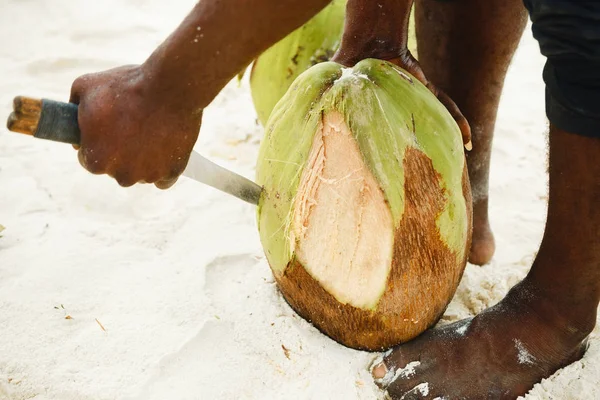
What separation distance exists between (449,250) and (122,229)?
952 millimetres

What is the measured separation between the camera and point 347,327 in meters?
1.25

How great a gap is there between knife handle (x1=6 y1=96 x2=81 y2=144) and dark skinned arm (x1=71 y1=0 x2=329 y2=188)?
0.02 metres

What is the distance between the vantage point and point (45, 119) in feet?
3.11

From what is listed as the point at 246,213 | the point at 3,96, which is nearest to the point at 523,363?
the point at 246,213

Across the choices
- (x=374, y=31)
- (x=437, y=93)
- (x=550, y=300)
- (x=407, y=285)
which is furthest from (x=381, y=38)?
(x=550, y=300)

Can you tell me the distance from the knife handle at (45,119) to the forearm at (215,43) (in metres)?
0.15

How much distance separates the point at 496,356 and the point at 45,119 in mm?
970

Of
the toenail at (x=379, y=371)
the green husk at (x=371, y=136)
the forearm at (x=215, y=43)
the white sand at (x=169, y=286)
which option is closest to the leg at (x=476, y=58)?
the white sand at (x=169, y=286)

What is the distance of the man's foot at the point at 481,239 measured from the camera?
1672 millimetres

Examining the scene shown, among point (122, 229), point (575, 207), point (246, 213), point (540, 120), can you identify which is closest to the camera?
point (575, 207)

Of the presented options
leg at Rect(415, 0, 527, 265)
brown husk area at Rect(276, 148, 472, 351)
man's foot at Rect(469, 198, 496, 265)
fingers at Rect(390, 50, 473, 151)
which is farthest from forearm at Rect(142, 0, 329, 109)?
man's foot at Rect(469, 198, 496, 265)

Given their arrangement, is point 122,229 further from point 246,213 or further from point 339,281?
point 339,281

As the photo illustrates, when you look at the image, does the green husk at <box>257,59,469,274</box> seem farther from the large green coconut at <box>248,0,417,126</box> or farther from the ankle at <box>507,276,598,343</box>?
the large green coconut at <box>248,0,417,126</box>

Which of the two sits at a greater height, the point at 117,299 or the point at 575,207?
the point at 575,207
